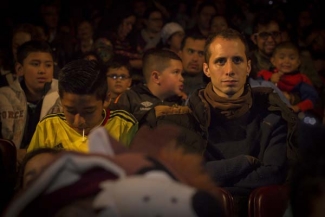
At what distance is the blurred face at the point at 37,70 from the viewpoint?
10.0 feet

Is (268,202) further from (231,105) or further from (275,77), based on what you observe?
(275,77)

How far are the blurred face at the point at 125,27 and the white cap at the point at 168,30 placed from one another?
0.92 ft

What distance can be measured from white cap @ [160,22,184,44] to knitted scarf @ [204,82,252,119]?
1691 mm

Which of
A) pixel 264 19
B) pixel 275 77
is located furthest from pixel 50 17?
pixel 275 77

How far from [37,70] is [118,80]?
0.61m

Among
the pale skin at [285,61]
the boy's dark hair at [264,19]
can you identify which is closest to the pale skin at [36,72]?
the pale skin at [285,61]

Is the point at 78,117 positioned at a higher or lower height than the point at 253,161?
higher

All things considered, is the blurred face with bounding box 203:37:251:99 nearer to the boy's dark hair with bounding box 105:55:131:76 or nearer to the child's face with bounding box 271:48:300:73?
the boy's dark hair with bounding box 105:55:131:76

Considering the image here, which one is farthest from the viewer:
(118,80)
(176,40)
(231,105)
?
(176,40)

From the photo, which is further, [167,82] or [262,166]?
[167,82]

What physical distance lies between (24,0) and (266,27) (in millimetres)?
1793

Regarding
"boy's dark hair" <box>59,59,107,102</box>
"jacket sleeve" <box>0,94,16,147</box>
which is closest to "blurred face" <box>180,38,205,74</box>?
"jacket sleeve" <box>0,94,16,147</box>

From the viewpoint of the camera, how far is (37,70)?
307cm

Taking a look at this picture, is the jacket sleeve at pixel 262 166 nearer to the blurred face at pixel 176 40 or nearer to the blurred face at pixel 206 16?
the blurred face at pixel 176 40
